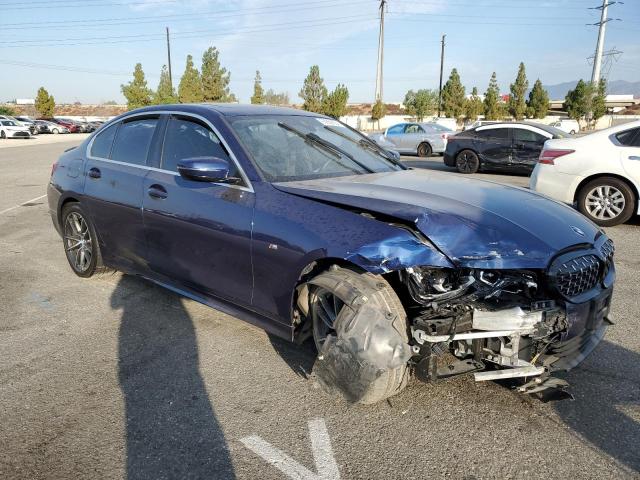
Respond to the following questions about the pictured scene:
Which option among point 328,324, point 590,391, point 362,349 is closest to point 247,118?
point 328,324

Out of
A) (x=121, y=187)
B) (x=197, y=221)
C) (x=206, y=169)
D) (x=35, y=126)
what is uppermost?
(x=206, y=169)

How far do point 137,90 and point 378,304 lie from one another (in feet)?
180

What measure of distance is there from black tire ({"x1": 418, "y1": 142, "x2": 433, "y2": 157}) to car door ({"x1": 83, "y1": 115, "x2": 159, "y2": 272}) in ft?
55.1

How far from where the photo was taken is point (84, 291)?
187 inches

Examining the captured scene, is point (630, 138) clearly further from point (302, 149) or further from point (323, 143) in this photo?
point (302, 149)

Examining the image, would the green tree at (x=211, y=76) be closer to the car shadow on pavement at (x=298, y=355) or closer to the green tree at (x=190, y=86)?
the green tree at (x=190, y=86)

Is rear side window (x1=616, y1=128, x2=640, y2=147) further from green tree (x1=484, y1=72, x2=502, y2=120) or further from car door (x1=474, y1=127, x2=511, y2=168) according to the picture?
green tree (x1=484, y1=72, x2=502, y2=120)

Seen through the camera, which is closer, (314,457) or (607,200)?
(314,457)

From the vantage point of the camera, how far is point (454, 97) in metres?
49.1

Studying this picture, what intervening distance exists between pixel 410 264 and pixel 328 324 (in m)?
0.68

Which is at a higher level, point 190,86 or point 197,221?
point 190,86

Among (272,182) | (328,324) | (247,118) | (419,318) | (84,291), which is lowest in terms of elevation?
(84,291)

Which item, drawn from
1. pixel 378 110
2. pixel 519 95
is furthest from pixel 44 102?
pixel 519 95

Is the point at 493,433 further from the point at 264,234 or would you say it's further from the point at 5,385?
the point at 5,385
